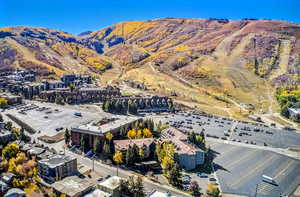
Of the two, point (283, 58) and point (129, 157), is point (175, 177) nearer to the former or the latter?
point (129, 157)

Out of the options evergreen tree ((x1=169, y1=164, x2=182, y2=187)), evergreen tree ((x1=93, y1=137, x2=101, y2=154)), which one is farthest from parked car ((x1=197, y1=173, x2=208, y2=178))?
evergreen tree ((x1=93, y1=137, x2=101, y2=154))

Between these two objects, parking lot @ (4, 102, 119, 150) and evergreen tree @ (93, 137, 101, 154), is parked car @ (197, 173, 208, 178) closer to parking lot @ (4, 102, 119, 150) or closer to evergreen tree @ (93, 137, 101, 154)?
evergreen tree @ (93, 137, 101, 154)

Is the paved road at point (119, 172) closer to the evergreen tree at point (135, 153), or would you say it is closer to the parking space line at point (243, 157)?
the evergreen tree at point (135, 153)

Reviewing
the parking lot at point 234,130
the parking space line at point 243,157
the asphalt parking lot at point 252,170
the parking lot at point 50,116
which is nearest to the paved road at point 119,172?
the asphalt parking lot at point 252,170

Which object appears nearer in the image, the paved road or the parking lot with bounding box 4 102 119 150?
the paved road

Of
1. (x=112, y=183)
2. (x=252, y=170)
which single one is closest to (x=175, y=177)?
(x=112, y=183)

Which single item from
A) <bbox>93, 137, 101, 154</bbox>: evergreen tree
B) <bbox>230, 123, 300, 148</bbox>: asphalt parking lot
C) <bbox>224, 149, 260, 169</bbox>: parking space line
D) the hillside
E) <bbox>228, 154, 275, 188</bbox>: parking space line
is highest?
the hillside
